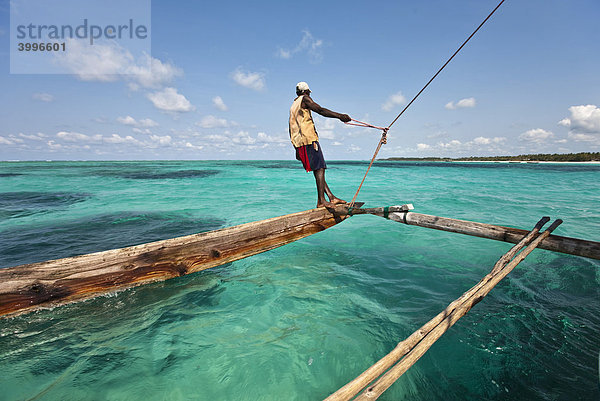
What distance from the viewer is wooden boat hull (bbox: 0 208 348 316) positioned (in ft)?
8.79

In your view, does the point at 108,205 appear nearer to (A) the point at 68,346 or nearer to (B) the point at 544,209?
(A) the point at 68,346

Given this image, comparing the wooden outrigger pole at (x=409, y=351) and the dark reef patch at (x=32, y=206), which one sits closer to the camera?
the wooden outrigger pole at (x=409, y=351)

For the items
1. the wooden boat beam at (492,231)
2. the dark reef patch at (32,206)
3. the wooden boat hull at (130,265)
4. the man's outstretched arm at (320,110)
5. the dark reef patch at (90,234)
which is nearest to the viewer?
the wooden boat hull at (130,265)

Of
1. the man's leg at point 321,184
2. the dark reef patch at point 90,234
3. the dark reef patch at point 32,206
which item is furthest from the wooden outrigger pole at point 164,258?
the dark reef patch at point 32,206

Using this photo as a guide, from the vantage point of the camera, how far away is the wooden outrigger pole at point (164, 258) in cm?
270

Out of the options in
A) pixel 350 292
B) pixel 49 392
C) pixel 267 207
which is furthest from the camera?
pixel 267 207

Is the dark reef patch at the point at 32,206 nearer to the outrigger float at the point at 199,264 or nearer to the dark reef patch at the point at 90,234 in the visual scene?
the dark reef patch at the point at 90,234

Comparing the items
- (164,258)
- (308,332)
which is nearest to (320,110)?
(164,258)

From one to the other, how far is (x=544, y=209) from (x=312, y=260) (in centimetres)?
1193

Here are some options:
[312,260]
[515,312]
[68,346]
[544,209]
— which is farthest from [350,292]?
[544,209]

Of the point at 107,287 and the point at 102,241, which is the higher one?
the point at 107,287

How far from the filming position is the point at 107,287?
3090 millimetres

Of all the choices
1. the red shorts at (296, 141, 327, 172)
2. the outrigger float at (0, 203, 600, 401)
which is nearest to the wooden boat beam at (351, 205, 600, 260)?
the outrigger float at (0, 203, 600, 401)

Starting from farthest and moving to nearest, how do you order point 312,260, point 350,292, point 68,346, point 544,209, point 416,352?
point 544,209 < point 312,260 < point 350,292 < point 68,346 < point 416,352
